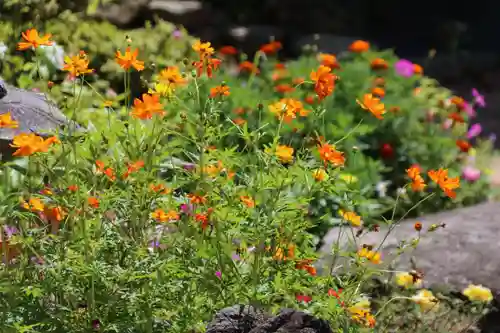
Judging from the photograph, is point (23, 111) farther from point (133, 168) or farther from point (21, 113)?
point (133, 168)

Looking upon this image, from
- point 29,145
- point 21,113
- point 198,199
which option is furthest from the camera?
point 21,113

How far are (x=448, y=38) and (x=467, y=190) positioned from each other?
7.11 meters

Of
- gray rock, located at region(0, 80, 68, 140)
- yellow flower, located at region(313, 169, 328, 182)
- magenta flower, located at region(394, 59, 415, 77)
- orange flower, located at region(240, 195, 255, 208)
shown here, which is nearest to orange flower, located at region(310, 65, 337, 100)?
yellow flower, located at region(313, 169, 328, 182)

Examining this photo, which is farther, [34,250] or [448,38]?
[448,38]

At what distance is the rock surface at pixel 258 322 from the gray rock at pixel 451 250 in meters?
1.39

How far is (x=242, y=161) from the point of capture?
2.60 meters

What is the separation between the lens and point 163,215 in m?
2.43

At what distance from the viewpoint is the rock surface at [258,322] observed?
2377mm

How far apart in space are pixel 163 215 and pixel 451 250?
2.10 meters

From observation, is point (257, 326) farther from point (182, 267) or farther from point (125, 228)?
point (125, 228)

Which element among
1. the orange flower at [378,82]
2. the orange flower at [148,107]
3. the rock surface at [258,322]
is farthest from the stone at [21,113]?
the orange flower at [378,82]

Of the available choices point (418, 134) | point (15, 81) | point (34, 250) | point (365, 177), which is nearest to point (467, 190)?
point (418, 134)

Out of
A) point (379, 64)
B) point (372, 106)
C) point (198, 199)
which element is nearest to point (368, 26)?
point (379, 64)

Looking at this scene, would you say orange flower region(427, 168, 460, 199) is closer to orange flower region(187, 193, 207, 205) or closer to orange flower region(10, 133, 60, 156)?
orange flower region(187, 193, 207, 205)
